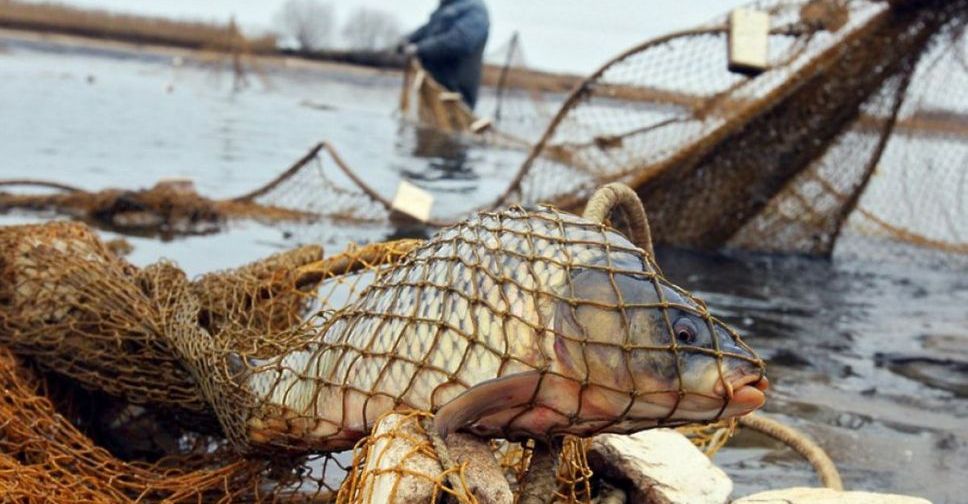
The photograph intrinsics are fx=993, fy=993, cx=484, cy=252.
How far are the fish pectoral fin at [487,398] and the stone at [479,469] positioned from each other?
6 cm

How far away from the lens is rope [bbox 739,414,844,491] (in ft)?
12.3

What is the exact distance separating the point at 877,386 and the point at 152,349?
3.97 metres

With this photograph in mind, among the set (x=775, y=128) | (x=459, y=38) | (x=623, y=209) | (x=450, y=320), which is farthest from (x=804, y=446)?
(x=459, y=38)

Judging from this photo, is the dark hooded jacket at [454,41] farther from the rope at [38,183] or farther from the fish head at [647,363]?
the fish head at [647,363]

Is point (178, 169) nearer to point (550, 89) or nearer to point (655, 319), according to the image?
point (655, 319)

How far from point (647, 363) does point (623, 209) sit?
3.59 ft

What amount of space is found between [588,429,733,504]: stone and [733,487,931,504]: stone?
0.41ft

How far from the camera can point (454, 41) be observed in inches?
733

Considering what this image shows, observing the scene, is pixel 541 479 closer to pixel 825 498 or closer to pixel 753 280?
pixel 825 498

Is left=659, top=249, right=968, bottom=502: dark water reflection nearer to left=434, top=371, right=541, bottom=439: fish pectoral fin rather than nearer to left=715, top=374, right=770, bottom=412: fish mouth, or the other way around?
left=715, top=374, right=770, bottom=412: fish mouth

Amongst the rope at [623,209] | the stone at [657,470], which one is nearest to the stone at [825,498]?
the stone at [657,470]

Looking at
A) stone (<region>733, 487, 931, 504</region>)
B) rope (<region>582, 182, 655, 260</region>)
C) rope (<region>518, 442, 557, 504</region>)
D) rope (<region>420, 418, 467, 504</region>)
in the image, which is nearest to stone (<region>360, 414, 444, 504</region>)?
rope (<region>420, 418, 467, 504</region>)

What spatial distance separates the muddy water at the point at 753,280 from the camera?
4.52 meters

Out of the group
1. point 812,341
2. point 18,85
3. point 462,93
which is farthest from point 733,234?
point 18,85
